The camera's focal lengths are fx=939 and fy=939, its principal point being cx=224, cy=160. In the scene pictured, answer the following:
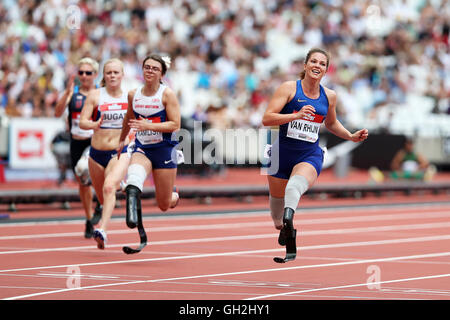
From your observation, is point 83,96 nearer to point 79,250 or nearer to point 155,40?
point 79,250

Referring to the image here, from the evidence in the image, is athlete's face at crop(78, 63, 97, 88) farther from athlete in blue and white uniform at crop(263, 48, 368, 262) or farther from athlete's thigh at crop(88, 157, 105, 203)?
athlete in blue and white uniform at crop(263, 48, 368, 262)

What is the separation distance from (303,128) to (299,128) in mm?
44

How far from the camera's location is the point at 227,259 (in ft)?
36.6

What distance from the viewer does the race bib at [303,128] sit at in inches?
397

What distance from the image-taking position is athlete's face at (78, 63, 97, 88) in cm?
1320

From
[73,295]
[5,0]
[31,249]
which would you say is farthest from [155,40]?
[73,295]

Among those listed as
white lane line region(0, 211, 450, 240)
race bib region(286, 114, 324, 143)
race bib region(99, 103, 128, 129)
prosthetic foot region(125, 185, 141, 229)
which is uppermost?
race bib region(99, 103, 128, 129)

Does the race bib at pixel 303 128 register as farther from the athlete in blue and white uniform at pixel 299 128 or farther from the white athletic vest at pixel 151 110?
the white athletic vest at pixel 151 110

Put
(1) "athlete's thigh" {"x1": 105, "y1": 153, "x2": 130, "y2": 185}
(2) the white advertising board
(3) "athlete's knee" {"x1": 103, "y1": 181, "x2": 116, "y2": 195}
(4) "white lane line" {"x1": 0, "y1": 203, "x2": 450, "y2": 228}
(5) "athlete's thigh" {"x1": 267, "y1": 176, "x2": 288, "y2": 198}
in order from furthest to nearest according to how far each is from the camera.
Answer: (2) the white advertising board, (4) "white lane line" {"x1": 0, "y1": 203, "x2": 450, "y2": 228}, (1) "athlete's thigh" {"x1": 105, "y1": 153, "x2": 130, "y2": 185}, (3) "athlete's knee" {"x1": 103, "y1": 181, "x2": 116, "y2": 195}, (5) "athlete's thigh" {"x1": 267, "y1": 176, "x2": 288, "y2": 198}

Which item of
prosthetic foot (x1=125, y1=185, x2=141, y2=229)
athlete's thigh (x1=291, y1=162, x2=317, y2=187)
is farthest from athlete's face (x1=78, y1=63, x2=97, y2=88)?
athlete's thigh (x1=291, y1=162, x2=317, y2=187)

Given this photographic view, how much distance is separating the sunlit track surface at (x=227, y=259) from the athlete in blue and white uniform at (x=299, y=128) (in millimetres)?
929

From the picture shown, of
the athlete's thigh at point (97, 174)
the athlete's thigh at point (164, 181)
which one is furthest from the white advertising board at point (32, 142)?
the athlete's thigh at point (164, 181)

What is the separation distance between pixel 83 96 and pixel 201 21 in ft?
60.2

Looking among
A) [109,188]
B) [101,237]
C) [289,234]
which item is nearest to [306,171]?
[289,234]
